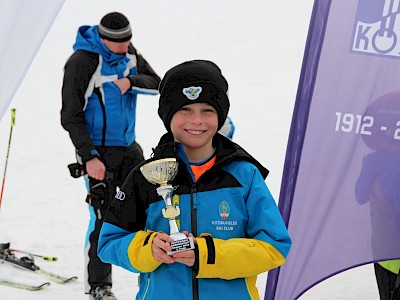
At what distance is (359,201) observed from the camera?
10.5ft

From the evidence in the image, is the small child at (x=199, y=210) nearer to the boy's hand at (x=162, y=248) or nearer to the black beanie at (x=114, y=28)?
the boy's hand at (x=162, y=248)

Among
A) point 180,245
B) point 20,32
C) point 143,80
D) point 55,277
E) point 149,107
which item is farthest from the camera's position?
point 149,107

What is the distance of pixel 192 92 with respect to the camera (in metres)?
2.47

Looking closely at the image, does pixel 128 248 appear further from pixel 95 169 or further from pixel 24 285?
pixel 24 285

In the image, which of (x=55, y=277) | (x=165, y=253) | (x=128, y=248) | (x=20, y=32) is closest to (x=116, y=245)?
(x=128, y=248)

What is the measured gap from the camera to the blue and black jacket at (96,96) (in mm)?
4488

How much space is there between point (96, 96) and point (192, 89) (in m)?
2.20

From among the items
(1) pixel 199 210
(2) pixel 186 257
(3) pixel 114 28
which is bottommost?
(2) pixel 186 257

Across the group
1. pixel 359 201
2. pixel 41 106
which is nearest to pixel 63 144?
pixel 41 106

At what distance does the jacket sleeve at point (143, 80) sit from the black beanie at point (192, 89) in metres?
2.11

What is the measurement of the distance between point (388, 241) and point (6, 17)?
1844 mm

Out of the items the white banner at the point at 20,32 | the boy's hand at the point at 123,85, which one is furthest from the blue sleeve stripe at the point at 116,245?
the boy's hand at the point at 123,85

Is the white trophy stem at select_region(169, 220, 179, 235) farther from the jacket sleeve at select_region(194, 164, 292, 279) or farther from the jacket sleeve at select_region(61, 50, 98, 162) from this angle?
the jacket sleeve at select_region(61, 50, 98, 162)

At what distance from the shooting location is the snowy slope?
5789 millimetres
